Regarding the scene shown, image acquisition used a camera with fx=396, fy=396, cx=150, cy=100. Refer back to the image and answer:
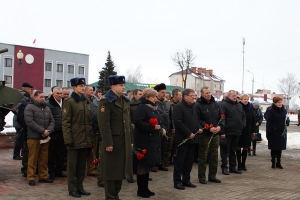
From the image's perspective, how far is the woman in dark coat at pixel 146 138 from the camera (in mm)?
6707

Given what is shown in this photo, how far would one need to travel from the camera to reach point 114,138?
607cm

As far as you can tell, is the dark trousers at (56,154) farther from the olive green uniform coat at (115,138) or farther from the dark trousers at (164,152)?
the dark trousers at (164,152)

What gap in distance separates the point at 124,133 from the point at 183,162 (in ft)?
6.55

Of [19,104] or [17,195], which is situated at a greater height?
[19,104]

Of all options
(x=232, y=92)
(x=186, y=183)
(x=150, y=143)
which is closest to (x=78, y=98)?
(x=150, y=143)

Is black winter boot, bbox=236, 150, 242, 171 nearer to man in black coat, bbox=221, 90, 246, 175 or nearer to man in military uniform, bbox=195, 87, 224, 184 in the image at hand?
man in black coat, bbox=221, 90, 246, 175

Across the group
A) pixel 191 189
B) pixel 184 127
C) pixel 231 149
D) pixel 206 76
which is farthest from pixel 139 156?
pixel 206 76

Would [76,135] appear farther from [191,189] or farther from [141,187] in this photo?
[191,189]

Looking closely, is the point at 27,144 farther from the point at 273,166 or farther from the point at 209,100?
the point at 273,166

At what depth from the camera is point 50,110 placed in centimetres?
801

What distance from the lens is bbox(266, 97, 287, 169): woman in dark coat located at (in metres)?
10.2

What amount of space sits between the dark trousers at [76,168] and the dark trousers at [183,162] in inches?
71.5

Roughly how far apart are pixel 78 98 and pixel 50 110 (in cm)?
137

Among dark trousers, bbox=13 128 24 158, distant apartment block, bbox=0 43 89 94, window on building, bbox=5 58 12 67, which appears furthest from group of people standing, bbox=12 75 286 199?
window on building, bbox=5 58 12 67
